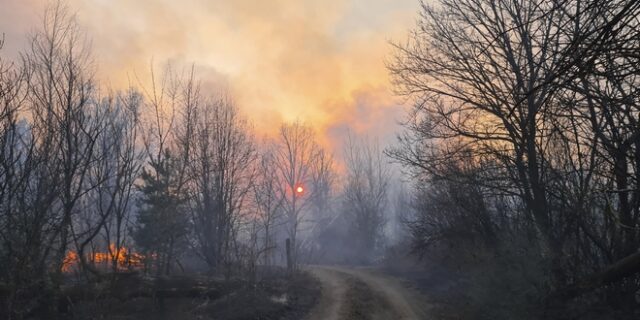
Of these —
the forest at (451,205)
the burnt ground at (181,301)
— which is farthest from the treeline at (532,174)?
the burnt ground at (181,301)

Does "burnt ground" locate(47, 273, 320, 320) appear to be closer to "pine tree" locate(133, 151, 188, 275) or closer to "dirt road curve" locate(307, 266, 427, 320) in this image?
"dirt road curve" locate(307, 266, 427, 320)

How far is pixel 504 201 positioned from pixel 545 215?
3.46 m

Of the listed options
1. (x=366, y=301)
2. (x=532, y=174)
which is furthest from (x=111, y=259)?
(x=532, y=174)

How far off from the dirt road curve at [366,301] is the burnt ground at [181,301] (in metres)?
0.98

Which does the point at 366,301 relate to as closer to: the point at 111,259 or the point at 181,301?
the point at 181,301

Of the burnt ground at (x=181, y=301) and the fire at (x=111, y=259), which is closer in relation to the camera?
the burnt ground at (x=181, y=301)

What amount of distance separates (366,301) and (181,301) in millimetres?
7179

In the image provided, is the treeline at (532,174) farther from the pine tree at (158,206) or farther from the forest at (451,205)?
the pine tree at (158,206)

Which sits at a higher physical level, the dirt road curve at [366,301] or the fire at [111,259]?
the fire at [111,259]

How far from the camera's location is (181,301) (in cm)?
1527

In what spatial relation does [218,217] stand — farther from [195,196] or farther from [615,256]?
[615,256]

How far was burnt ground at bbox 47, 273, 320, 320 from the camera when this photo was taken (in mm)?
11305

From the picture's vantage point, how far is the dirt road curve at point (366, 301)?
14750mm

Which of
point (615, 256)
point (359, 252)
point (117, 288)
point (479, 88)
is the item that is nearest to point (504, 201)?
point (479, 88)
